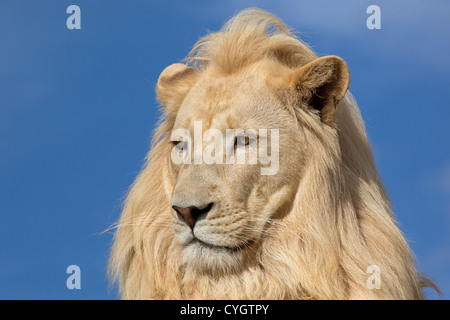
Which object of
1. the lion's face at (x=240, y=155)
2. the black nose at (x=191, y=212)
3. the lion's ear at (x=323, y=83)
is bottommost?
the black nose at (x=191, y=212)

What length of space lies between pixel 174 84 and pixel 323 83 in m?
1.56

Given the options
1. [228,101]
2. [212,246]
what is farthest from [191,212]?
[228,101]

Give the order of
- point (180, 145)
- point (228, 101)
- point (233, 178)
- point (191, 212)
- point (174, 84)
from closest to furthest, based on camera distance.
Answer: point (191, 212)
point (233, 178)
point (228, 101)
point (180, 145)
point (174, 84)

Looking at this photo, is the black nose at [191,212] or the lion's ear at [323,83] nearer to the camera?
the black nose at [191,212]

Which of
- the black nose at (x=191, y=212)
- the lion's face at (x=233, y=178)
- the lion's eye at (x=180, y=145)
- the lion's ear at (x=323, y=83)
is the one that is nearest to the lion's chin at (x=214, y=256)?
the lion's face at (x=233, y=178)

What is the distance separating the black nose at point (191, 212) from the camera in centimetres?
516

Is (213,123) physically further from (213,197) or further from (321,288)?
(321,288)

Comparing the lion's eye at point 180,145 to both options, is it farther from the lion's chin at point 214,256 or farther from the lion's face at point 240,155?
the lion's chin at point 214,256

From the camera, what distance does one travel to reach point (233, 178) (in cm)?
530

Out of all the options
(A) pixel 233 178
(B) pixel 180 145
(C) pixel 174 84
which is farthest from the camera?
(C) pixel 174 84

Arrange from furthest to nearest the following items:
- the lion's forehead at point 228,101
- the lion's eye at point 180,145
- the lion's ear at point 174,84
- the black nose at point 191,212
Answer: the lion's ear at point 174,84
the lion's eye at point 180,145
the lion's forehead at point 228,101
the black nose at point 191,212

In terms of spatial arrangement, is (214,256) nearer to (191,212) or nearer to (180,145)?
(191,212)
